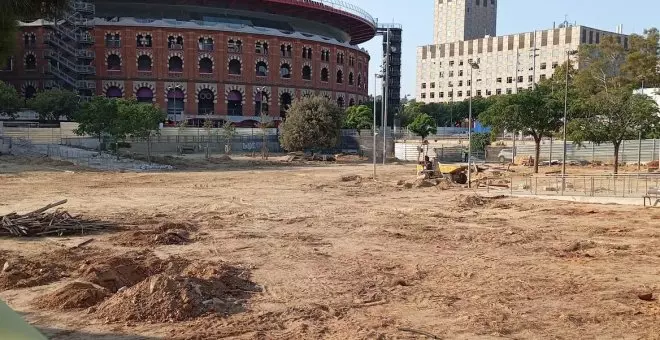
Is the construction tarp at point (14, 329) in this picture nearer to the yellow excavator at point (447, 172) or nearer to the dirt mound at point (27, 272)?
the dirt mound at point (27, 272)

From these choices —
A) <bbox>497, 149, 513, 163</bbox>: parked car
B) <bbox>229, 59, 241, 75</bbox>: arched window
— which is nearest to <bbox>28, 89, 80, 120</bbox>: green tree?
<bbox>229, 59, 241, 75</bbox>: arched window

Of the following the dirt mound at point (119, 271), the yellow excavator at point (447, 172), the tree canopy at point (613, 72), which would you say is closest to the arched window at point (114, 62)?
the yellow excavator at point (447, 172)

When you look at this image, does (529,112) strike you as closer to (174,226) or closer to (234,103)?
(174,226)

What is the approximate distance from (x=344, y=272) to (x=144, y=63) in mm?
78585

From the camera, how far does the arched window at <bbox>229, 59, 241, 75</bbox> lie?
8795 centimetres

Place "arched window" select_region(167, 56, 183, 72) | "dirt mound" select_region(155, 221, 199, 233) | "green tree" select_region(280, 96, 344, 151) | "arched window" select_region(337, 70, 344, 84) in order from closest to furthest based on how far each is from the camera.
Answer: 1. "dirt mound" select_region(155, 221, 199, 233)
2. "green tree" select_region(280, 96, 344, 151)
3. "arched window" select_region(167, 56, 183, 72)
4. "arched window" select_region(337, 70, 344, 84)

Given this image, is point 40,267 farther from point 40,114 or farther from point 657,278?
point 40,114

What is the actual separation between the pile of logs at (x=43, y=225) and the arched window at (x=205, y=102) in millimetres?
67385

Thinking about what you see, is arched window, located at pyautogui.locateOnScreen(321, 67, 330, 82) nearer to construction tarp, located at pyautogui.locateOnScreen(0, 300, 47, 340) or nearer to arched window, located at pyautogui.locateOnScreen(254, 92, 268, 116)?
arched window, located at pyautogui.locateOnScreen(254, 92, 268, 116)

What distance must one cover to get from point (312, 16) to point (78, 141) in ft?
164

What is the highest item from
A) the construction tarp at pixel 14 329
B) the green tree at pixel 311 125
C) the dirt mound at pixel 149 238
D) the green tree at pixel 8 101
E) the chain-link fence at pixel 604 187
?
the green tree at pixel 8 101

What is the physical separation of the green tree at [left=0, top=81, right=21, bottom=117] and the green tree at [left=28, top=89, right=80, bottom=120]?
1.90 metres

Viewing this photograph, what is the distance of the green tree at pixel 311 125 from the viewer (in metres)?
64.0

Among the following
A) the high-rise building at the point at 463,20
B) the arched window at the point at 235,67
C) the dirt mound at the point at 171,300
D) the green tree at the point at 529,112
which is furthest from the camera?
the high-rise building at the point at 463,20
